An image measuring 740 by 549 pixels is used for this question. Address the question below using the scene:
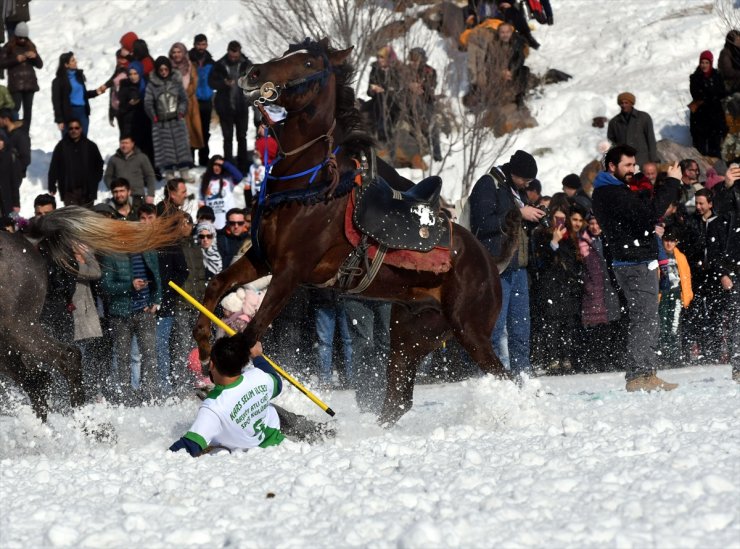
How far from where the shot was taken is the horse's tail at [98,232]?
845 centimetres

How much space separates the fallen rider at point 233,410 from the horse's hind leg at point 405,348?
4.69ft

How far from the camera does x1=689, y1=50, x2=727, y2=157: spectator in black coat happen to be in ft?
53.2

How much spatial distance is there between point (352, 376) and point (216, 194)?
419 cm

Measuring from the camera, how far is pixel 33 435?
7801mm

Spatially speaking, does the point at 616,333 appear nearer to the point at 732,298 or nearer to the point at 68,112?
the point at 732,298

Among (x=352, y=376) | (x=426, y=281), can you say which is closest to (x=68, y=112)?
(x=352, y=376)

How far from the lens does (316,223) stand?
7387mm

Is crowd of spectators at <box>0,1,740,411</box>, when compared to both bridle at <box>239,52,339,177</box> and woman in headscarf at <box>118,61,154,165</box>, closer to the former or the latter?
woman in headscarf at <box>118,61,154,165</box>

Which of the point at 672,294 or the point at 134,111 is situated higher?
the point at 134,111

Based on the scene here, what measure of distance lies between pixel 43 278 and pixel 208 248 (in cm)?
333

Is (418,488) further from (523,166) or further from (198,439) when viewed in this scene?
(523,166)

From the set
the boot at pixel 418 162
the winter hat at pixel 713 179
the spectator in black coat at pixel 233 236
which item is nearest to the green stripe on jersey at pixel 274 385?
the spectator in black coat at pixel 233 236

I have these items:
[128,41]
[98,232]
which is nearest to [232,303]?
[98,232]

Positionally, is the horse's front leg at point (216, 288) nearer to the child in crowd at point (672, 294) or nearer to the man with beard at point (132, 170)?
the child in crowd at point (672, 294)
